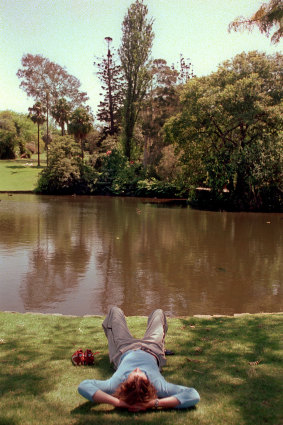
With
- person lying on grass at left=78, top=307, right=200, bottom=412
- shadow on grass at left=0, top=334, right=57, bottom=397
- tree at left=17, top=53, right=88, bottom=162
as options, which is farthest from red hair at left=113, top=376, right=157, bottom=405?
tree at left=17, top=53, right=88, bottom=162

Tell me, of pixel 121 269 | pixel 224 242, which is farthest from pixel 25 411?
pixel 224 242

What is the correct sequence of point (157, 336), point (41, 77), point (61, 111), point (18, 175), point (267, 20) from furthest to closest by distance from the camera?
point (41, 77), point (61, 111), point (18, 175), point (267, 20), point (157, 336)

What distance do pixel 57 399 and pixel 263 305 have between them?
597 centimetres

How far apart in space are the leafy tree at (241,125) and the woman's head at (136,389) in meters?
26.0

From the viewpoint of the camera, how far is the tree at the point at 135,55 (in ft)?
152

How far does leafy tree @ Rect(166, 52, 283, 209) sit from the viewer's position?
2778cm

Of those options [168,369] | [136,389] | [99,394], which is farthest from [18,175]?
[136,389]

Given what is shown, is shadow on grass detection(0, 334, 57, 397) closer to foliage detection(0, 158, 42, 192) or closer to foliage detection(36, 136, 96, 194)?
foliage detection(36, 136, 96, 194)

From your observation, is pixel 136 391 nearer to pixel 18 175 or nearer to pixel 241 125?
pixel 241 125

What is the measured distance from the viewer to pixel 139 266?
1190 centimetres

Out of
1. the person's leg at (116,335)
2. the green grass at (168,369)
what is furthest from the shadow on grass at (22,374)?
the person's leg at (116,335)

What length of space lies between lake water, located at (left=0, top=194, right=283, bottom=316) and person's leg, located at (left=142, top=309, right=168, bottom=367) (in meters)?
3.11

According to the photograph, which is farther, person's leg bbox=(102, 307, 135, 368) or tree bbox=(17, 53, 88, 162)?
tree bbox=(17, 53, 88, 162)

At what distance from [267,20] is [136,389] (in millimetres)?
9087
